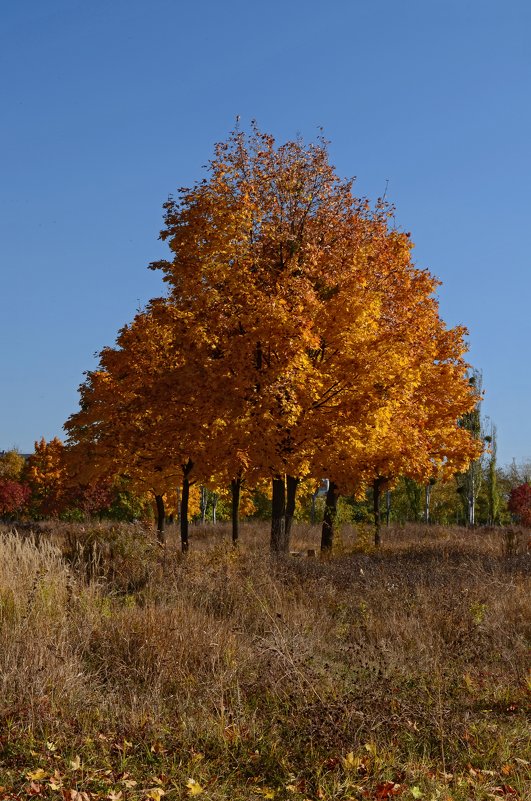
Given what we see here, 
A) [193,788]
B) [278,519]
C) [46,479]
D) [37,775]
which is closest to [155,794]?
[193,788]


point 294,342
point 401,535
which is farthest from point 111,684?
point 401,535

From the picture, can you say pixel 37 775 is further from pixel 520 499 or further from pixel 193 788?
pixel 520 499

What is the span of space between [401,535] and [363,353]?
17.5 m

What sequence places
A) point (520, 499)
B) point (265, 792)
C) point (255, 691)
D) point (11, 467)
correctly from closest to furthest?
1. point (265, 792)
2. point (255, 691)
3. point (520, 499)
4. point (11, 467)

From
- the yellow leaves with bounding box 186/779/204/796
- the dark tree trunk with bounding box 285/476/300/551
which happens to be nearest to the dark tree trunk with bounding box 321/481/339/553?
the dark tree trunk with bounding box 285/476/300/551

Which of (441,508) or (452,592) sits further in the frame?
(441,508)

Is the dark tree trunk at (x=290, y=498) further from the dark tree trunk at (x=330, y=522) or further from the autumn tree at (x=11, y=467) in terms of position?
the autumn tree at (x=11, y=467)

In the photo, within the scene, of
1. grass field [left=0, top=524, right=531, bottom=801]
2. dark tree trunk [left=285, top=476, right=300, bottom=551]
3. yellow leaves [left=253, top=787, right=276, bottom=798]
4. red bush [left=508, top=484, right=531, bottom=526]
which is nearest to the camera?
yellow leaves [left=253, top=787, right=276, bottom=798]

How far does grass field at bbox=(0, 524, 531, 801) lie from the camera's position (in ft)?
19.5

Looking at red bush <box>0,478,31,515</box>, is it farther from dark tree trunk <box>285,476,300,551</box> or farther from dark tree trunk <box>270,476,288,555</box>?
dark tree trunk <box>270,476,288,555</box>

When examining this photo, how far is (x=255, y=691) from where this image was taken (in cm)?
721

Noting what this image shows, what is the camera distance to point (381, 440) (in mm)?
19625

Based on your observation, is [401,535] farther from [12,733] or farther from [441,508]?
[12,733]

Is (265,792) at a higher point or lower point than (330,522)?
lower
